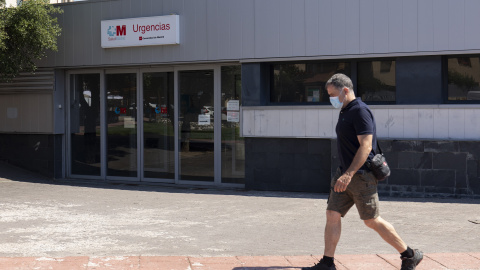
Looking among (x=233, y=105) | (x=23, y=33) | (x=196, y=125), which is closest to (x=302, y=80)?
(x=233, y=105)

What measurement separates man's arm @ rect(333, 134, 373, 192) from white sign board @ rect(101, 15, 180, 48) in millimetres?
7587

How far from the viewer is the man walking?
554cm

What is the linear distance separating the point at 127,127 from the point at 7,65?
2798 mm

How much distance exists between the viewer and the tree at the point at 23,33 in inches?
472

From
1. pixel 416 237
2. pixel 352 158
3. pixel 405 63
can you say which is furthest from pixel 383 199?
pixel 352 158

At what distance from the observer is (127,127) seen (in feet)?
44.9

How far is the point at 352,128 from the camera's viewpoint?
5.66 m

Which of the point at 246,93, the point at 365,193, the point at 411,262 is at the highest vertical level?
the point at 246,93

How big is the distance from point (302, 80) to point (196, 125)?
2501 mm

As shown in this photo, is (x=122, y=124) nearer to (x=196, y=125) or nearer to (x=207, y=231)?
(x=196, y=125)

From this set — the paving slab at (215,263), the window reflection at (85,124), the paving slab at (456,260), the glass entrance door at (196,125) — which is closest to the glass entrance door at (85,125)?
the window reflection at (85,124)

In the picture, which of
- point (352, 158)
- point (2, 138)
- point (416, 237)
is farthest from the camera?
point (2, 138)

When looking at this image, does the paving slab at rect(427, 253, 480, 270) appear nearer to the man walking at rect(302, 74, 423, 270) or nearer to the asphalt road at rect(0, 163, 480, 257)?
the asphalt road at rect(0, 163, 480, 257)

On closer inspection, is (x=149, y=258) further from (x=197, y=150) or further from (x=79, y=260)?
(x=197, y=150)
